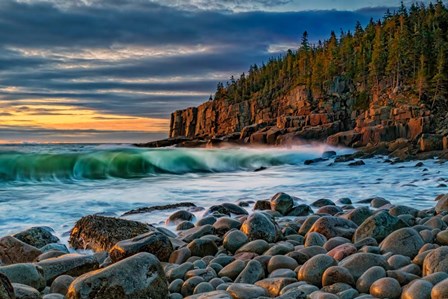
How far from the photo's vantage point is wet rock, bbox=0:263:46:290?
429 cm

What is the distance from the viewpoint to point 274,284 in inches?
165

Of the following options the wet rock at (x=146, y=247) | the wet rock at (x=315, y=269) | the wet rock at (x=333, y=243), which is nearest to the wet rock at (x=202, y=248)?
the wet rock at (x=146, y=247)

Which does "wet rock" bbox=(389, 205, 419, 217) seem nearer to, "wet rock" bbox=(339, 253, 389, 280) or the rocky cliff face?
"wet rock" bbox=(339, 253, 389, 280)

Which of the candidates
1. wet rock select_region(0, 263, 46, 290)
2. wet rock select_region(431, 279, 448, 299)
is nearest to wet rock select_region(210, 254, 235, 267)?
wet rock select_region(0, 263, 46, 290)

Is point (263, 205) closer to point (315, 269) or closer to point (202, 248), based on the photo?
point (202, 248)

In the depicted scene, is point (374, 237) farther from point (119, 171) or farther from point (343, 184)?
point (119, 171)

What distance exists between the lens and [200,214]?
9.73m

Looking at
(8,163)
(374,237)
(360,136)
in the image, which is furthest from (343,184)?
(360,136)

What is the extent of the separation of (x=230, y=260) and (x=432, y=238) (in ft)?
7.85

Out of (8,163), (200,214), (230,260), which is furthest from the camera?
(8,163)

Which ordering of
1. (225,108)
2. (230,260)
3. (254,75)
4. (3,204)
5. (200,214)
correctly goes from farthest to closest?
(254,75) < (225,108) < (3,204) < (200,214) < (230,260)

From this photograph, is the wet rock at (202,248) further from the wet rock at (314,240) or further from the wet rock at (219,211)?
the wet rock at (219,211)

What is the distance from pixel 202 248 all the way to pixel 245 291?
187 centimetres

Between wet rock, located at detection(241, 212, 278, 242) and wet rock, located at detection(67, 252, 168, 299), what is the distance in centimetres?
232
